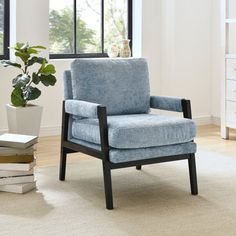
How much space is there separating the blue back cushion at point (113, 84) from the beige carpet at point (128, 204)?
510 mm

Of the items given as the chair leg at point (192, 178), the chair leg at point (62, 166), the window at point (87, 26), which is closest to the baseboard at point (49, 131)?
the window at point (87, 26)

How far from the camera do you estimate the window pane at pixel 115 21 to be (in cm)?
600

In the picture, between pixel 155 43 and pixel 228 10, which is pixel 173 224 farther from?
pixel 155 43

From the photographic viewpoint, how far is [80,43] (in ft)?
19.2

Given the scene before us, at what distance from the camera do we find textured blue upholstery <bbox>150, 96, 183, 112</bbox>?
371 cm

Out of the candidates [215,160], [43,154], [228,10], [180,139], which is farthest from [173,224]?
[228,10]

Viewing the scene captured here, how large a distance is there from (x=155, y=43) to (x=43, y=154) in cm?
199

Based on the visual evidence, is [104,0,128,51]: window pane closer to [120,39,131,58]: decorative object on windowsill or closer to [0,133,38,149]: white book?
[120,39,131,58]: decorative object on windowsill

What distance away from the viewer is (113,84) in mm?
3770

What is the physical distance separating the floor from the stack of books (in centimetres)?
82

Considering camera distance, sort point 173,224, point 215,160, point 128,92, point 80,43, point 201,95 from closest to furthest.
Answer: point 173,224
point 128,92
point 215,160
point 80,43
point 201,95

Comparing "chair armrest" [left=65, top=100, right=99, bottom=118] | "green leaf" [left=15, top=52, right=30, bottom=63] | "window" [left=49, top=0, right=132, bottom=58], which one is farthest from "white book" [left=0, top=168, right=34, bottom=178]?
"window" [left=49, top=0, right=132, bottom=58]

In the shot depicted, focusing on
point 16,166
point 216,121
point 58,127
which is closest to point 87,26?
point 58,127

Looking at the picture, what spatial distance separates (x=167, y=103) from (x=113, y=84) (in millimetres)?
385
